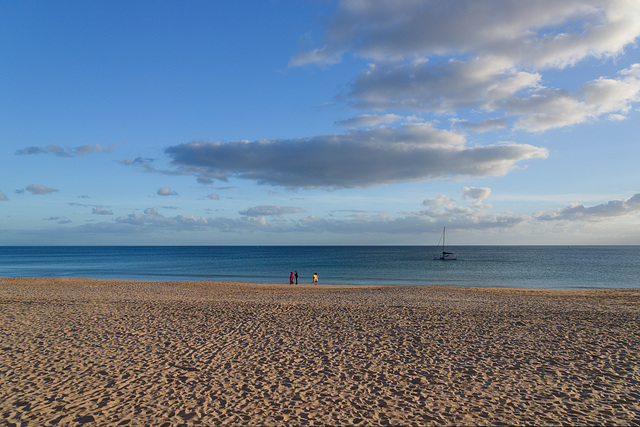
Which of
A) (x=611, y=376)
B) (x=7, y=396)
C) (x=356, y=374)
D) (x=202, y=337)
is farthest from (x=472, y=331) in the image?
(x=7, y=396)

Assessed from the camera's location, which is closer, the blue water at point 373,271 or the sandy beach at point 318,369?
the sandy beach at point 318,369

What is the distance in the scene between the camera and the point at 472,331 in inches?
481

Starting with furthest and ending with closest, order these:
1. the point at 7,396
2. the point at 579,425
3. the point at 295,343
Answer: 1. the point at 295,343
2. the point at 7,396
3. the point at 579,425

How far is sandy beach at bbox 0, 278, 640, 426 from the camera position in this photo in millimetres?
6340

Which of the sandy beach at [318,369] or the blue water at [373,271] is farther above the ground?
the sandy beach at [318,369]

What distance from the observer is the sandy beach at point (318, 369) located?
6340 mm

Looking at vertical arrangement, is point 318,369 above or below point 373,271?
above

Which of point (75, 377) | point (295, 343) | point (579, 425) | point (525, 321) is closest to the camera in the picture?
point (579, 425)

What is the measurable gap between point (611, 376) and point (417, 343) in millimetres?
4357

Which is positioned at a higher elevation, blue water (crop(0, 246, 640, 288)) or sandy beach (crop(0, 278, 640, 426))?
sandy beach (crop(0, 278, 640, 426))

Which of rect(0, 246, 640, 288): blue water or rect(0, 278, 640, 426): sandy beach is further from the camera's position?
rect(0, 246, 640, 288): blue water

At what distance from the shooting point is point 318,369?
336 inches

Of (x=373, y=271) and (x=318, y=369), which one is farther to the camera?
(x=373, y=271)

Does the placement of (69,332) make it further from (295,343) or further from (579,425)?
(579,425)
